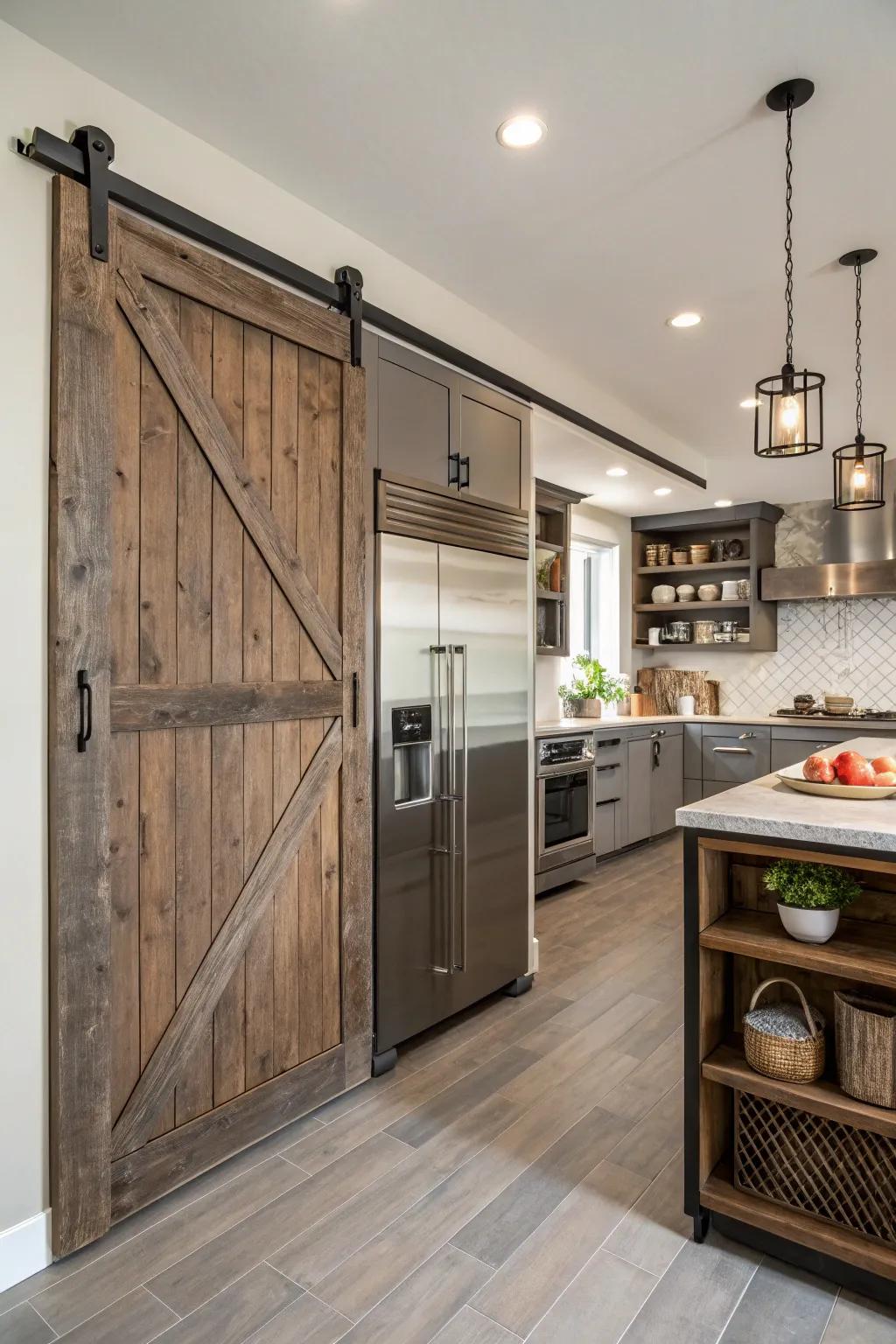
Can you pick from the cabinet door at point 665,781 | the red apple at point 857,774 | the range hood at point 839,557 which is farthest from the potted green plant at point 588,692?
the red apple at point 857,774

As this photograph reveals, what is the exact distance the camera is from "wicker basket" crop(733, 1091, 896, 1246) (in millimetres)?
1771

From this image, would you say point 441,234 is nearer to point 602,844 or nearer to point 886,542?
point 602,844

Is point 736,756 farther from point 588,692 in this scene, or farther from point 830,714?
point 588,692

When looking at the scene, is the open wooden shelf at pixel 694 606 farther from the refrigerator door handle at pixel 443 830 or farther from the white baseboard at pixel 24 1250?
the white baseboard at pixel 24 1250

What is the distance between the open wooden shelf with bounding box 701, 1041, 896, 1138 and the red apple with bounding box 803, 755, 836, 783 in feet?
2.38

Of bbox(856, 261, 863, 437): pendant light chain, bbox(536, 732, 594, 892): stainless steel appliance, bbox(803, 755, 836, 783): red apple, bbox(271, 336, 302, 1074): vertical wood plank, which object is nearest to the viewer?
bbox(803, 755, 836, 783): red apple

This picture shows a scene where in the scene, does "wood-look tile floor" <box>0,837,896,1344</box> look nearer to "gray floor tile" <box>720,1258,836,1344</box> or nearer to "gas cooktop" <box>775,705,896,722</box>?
"gray floor tile" <box>720,1258,836,1344</box>

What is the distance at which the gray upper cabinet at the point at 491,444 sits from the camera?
308cm

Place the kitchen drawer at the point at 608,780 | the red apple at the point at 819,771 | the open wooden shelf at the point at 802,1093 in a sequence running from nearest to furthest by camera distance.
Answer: the open wooden shelf at the point at 802,1093 < the red apple at the point at 819,771 < the kitchen drawer at the point at 608,780

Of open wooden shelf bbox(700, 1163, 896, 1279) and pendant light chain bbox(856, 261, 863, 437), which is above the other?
pendant light chain bbox(856, 261, 863, 437)

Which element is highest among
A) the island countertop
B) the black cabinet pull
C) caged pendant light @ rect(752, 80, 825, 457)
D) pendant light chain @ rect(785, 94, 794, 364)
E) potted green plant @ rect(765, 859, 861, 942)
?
pendant light chain @ rect(785, 94, 794, 364)

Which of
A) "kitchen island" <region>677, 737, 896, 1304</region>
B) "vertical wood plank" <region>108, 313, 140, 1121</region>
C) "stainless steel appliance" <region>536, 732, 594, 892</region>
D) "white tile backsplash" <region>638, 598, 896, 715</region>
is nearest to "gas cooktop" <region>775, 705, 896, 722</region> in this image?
"white tile backsplash" <region>638, 598, 896, 715</region>

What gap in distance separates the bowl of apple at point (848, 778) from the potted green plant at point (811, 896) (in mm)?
272

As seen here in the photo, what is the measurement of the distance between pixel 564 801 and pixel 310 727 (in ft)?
8.81
